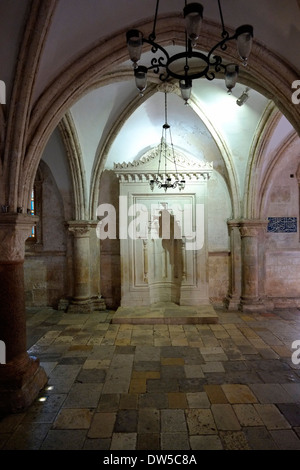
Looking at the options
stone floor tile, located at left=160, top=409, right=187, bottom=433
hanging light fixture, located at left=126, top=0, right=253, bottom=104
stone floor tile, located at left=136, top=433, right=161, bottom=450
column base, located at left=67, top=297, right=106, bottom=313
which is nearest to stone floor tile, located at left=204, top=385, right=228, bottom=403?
stone floor tile, located at left=160, top=409, right=187, bottom=433

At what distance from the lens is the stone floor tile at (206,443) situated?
2.97 meters

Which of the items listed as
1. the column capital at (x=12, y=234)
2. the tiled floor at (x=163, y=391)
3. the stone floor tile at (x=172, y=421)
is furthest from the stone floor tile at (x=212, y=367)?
the column capital at (x=12, y=234)

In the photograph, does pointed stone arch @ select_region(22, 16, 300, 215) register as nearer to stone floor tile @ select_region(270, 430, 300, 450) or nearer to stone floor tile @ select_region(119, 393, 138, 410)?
stone floor tile @ select_region(119, 393, 138, 410)

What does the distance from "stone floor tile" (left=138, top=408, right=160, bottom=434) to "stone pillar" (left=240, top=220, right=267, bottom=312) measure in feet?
16.7

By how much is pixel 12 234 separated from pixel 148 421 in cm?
274

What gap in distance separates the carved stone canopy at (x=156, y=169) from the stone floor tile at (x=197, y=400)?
5339mm

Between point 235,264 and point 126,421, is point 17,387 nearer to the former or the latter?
point 126,421

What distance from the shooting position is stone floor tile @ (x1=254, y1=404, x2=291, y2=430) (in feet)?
10.9

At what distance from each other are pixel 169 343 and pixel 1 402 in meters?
3.08

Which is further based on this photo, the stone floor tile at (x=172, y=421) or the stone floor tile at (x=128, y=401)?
the stone floor tile at (x=128, y=401)

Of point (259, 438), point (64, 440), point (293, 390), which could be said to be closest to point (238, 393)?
point (293, 390)

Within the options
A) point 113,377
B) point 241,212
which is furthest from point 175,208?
point 113,377

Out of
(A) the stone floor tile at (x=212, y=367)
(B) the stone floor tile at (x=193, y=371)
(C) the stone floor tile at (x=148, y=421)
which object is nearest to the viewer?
(C) the stone floor tile at (x=148, y=421)

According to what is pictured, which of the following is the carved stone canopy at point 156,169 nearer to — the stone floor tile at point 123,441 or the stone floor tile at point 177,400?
the stone floor tile at point 177,400
